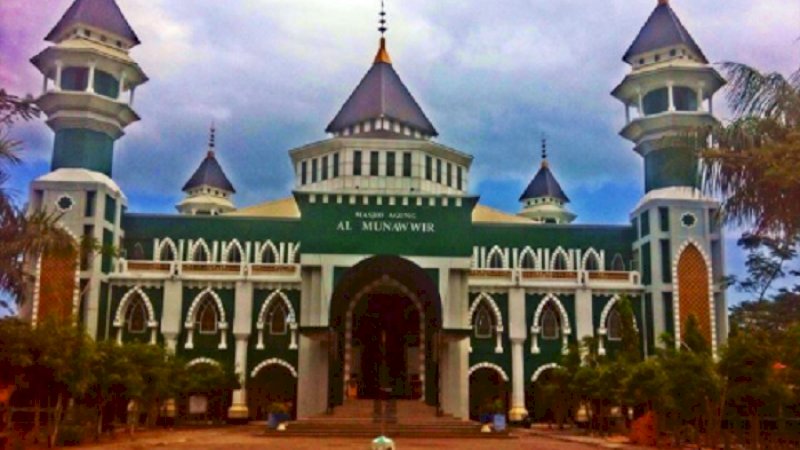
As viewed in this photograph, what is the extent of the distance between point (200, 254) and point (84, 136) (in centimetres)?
768

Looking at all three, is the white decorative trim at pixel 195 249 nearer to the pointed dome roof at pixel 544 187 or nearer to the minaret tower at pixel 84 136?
the minaret tower at pixel 84 136

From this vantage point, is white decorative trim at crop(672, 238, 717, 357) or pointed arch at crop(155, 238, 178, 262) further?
pointed arch at crop(155, 238, 178, 262)

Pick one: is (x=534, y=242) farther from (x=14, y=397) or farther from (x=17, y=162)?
(x=17, y=162)

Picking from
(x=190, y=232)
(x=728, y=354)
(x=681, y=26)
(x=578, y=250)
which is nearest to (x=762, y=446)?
(x=728, y=354)

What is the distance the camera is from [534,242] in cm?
4266

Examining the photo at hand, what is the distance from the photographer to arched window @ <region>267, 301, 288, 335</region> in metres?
38.4

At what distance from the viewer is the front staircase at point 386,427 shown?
28094 mm

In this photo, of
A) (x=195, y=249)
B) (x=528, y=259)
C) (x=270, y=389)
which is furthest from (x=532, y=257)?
(x=195, y=249)

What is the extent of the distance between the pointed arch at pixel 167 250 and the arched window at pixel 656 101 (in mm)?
23076

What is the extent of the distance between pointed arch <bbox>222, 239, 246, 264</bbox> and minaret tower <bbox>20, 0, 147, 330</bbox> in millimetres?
4943

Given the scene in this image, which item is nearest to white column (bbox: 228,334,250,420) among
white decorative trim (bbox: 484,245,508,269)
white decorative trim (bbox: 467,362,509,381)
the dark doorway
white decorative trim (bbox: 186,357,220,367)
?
white decorative trim (bbox: 186,357,220,367)

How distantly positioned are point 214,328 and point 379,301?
737 centimetres

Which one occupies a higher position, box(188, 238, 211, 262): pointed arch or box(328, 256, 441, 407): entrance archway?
box(188, 238, 211, 262): pointed arch

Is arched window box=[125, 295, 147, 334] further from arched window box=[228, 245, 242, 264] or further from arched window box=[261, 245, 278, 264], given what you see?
arched window box=[261, 245, 278, 264]
